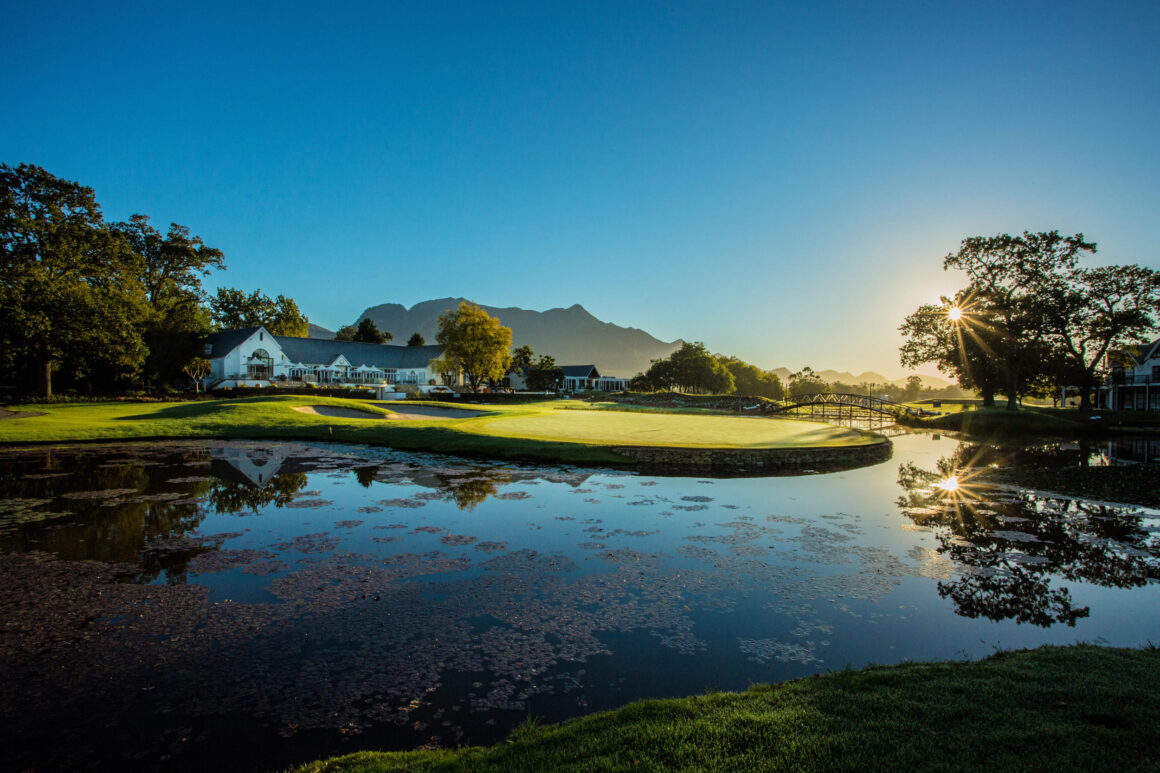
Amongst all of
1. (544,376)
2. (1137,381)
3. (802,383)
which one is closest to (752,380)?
(802,383)

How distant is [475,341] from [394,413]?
28.9 metres

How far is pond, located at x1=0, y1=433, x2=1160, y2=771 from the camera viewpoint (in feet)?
15.6

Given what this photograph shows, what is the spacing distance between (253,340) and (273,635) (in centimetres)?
6536

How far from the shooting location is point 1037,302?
151 ft

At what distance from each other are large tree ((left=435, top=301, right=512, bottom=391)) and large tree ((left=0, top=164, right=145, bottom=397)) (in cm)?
2904

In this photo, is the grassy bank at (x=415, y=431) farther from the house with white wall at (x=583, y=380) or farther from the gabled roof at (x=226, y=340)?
the house with white wall at (x=583, y=380)

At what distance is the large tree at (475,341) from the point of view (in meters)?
62.5

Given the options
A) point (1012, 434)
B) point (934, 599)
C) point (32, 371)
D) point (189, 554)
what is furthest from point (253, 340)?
point (1012, 434)

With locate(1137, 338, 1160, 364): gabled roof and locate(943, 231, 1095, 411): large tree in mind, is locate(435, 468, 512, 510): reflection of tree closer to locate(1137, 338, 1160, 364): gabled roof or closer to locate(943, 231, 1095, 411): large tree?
locate(943, 231, 1095, 411): large tree

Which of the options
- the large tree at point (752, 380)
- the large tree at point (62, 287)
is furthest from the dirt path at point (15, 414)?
the large tree at point (752, 380)

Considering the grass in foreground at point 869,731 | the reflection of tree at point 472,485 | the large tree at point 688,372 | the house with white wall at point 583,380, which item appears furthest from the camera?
the house with white wall at point 583,380

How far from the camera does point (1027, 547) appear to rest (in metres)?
10.1

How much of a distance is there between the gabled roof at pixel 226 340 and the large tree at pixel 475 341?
21.7m

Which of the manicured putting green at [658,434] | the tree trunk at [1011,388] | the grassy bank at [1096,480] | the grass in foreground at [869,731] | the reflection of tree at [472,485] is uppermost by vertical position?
the tree trunk at [1011,388]
